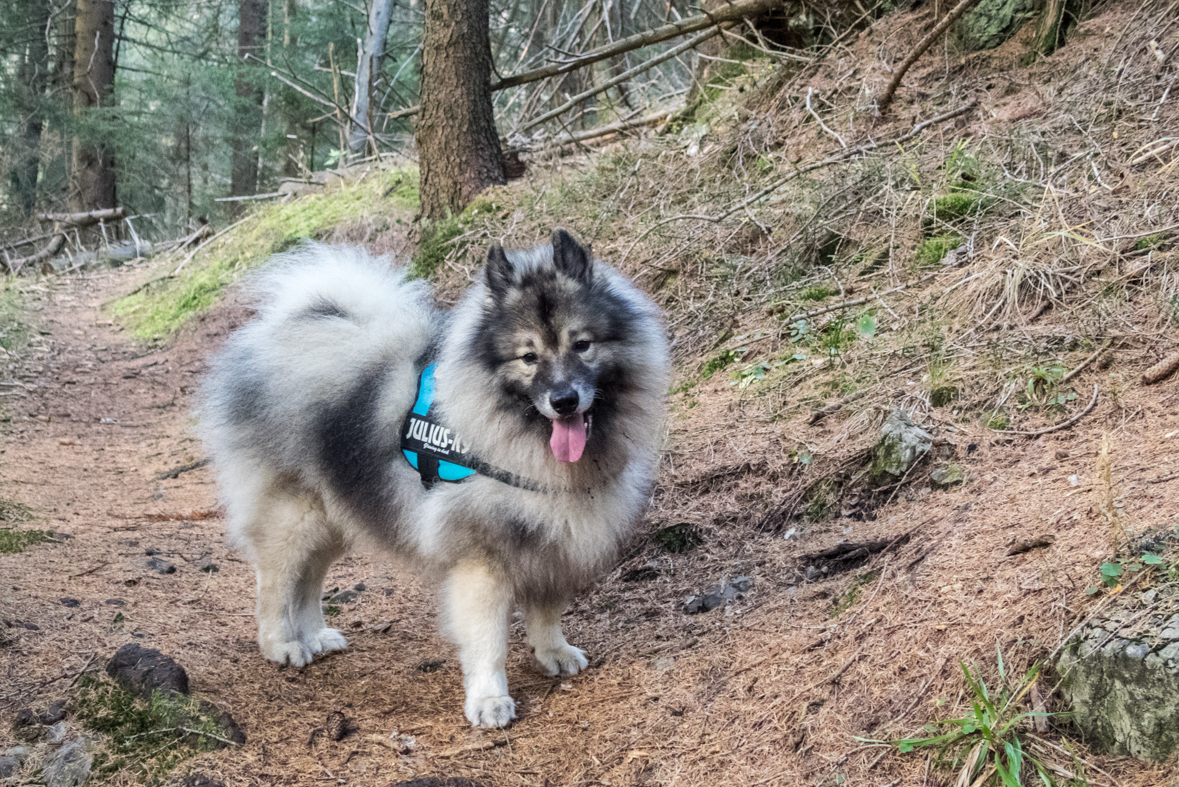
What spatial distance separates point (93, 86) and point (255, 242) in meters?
7.53

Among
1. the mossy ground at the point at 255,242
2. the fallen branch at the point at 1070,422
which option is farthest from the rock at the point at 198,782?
the mossy ground at the point at 255,242

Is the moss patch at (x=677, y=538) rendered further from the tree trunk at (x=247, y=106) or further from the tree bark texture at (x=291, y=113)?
the tree trunk at (x=247, y=106)

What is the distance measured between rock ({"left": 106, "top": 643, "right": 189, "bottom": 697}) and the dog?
66cm

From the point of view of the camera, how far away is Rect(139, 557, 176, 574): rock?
Answer: 4449 mm

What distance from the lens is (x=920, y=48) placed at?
5523 mm

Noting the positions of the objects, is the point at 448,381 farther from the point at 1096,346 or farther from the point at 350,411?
the point at 1096,346

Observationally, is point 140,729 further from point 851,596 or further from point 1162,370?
point 1162,370

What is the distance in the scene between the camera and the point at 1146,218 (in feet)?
13.2

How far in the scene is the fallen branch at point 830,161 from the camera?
18.9 ft

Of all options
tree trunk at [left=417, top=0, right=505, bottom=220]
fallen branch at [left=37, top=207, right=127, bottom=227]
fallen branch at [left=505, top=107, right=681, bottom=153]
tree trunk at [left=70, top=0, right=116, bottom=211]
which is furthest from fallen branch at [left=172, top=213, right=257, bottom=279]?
fallen branch at [left=505, top=107, right=681, bottom=153]

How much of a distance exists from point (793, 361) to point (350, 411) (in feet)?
8.62

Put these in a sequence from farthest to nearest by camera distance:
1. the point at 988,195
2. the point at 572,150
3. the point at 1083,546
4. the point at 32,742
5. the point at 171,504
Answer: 1. the point at 572,150
2. the point at 171,504
3. the point at 988,195
4. the point at 32,742
5. the point at 1083,546

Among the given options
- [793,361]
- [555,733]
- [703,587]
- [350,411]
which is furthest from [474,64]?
[555,733]

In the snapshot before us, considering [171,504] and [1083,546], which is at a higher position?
[1083,546]
